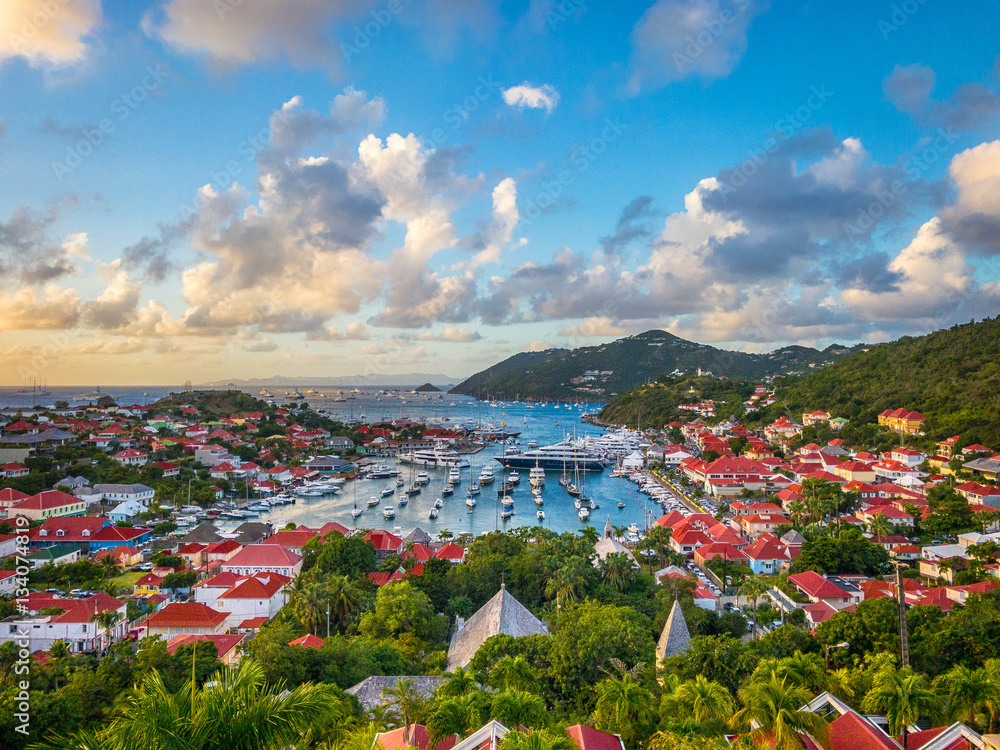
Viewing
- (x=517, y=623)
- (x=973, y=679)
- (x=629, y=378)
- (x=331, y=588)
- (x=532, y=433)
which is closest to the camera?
(x=973, y=679)

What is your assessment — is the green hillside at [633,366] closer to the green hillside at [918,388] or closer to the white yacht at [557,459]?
the green hillside at [918,388]

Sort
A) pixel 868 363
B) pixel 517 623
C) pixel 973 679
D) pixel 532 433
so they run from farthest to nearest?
pixel 532 433, pixel 868 363, pixel 517 623, pixel 973 679

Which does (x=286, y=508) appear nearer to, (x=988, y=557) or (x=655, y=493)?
(x=655, y=493)

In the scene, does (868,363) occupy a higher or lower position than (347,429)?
higher

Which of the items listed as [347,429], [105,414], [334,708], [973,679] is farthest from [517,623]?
[105,414]

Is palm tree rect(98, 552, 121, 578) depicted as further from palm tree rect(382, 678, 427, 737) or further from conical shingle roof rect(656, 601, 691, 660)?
conical shingle roof rect(656, 601, 691, 660)

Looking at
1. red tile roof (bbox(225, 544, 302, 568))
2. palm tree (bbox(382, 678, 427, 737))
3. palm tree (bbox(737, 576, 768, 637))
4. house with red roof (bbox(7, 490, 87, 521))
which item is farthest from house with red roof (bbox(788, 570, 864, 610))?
house with red roof (bbox(7, 490, 87, 521))
